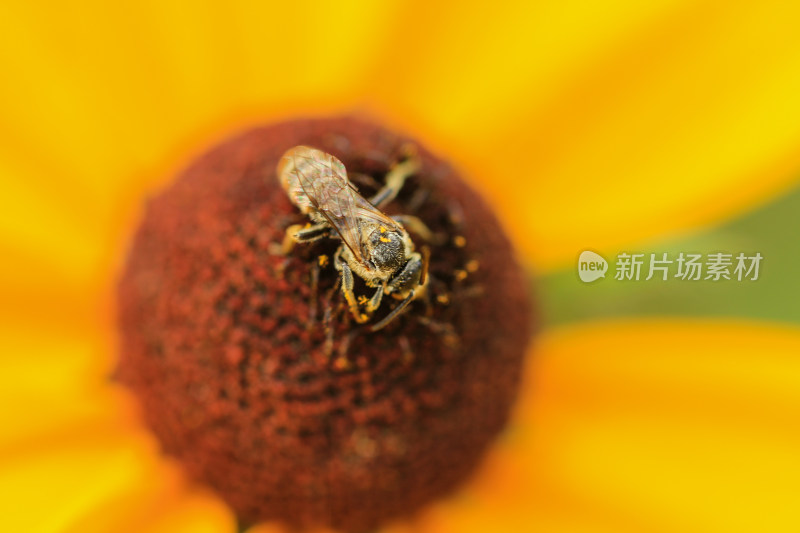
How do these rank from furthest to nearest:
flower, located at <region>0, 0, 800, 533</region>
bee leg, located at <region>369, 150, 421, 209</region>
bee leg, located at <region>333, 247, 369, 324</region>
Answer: flower, located at <region>0, 0, 800, 533</region> → bee leg, located at <region>369, 150, 421, 209</region> → bee leg, located at <region>333, 247, 369, 324</region>

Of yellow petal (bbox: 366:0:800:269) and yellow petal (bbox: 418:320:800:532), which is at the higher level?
yellow petal (bbox: 366:0:800:269)

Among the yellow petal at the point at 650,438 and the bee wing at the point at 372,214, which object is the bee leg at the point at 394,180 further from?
the yellow petal at the point at 650,438

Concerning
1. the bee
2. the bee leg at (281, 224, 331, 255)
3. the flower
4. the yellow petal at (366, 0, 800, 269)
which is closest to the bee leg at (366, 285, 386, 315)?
the bee

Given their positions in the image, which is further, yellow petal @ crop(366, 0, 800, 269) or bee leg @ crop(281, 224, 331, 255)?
yellow petal @ crop(366, 0, 800, 269)

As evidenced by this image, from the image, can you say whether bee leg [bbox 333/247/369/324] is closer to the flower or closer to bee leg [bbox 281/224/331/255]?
bee leg [bbox 281/224/331/255]

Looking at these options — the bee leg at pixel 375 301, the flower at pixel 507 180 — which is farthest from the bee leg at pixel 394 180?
the flower at pixel 507 180
